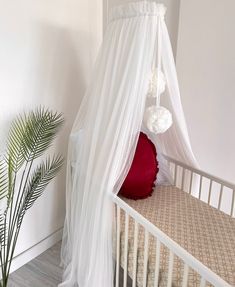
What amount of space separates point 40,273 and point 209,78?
2154 millimetres

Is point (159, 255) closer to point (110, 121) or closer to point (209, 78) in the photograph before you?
point (110, 121)

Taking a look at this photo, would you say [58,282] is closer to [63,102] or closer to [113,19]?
[63,102]

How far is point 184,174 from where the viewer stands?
2.26m

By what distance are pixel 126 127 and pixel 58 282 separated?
4.56ft

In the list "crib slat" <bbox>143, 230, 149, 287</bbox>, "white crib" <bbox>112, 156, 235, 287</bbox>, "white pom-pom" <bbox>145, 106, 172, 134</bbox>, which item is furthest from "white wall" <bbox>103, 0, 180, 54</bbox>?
"crib slat" <bbox>143, 230, 149, 287</bbox>

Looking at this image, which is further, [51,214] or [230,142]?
[51,214]

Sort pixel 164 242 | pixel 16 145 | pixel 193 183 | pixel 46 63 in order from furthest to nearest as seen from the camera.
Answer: pixel 193 183
pixel 46 63
pixel 16 145
pixel 164 242

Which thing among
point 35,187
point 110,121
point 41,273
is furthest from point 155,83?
point 41,273

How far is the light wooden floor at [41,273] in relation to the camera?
2035mm

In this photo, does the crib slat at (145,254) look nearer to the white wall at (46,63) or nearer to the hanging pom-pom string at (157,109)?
the hanging pom-pom string at (157,109)

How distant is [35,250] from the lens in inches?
91.1

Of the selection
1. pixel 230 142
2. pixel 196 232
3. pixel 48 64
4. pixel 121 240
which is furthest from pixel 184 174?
pixel 48 64

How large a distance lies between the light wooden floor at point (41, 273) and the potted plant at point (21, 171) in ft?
0.67

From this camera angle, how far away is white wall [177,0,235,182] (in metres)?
2.06
